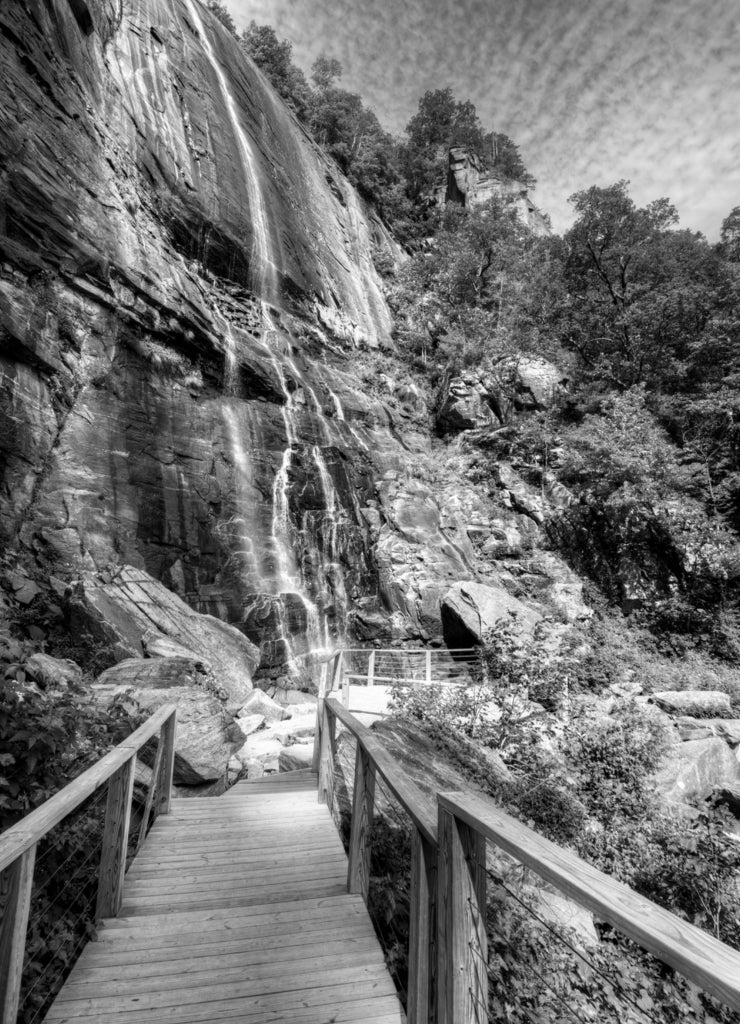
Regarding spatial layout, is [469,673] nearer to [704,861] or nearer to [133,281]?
[704,861]

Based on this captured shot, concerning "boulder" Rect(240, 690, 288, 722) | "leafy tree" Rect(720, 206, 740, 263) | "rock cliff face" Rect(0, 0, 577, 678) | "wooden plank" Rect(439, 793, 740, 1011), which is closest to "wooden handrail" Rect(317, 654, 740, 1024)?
"wooden plank" Rect(439, 793, 740, 1011)

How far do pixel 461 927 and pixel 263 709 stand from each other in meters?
8.06

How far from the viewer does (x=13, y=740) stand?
273 centimetres

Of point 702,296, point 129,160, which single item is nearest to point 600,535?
point 702,296

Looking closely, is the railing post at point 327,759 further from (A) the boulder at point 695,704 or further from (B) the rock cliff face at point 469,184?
(B) the rock cliff face at point 469,184

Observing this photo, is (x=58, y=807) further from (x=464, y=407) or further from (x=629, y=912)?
(x=464, y=407)

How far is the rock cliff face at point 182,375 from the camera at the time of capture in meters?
11.7

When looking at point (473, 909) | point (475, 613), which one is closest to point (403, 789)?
point (473, 909)

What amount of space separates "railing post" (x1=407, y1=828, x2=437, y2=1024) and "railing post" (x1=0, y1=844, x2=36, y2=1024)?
4.69 feet

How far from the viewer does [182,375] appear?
14.9 metres

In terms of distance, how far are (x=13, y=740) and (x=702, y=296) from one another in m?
26.6

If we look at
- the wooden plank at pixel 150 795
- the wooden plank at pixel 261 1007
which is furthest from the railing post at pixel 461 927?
the wooden plank at pixel 150 795

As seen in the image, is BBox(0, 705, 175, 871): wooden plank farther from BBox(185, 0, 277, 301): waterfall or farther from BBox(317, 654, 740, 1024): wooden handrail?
BBox(185, 0, 277, 301): waterfall

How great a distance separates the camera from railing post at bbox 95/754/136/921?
2.79 metres
